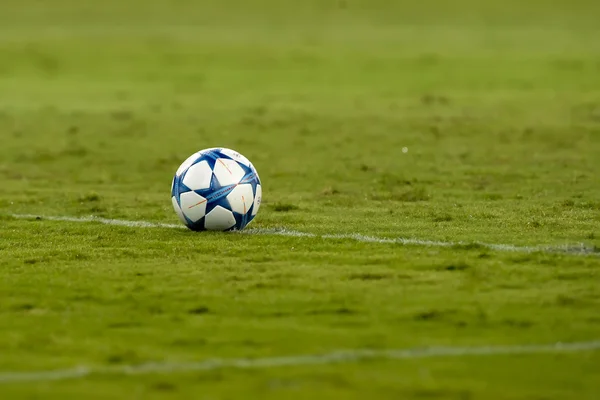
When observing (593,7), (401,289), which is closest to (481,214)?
(401,289)

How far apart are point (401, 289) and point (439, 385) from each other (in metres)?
2.69

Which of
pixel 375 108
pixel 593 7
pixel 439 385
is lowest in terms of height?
pixel 439 385

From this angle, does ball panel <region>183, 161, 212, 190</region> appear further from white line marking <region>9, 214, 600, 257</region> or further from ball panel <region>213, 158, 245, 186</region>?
white line marking <region>9, 214, 600, 257</region>

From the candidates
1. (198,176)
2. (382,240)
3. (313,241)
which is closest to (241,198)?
(198,176)

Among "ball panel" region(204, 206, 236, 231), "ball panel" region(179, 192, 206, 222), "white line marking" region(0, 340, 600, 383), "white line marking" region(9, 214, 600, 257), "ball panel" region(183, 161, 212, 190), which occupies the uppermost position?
"ball panel" region(183, 161, 212, 190)

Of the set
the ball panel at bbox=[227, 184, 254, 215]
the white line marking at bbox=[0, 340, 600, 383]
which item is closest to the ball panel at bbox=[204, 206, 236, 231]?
the ball panel at bbox=[227, 184, 254, 215]

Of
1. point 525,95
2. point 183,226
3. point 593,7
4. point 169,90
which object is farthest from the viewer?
point 593,7

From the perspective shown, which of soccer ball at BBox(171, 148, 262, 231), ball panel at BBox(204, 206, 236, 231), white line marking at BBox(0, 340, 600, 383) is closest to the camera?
white line marking at BBox(0, 340, 600, 383)

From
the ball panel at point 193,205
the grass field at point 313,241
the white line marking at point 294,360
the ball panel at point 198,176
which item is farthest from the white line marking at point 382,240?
the white line marking at point 294,360

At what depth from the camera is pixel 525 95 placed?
120 ft

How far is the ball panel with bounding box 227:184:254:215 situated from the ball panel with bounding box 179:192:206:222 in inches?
11.9

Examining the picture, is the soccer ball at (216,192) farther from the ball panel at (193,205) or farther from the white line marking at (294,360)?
the white line marking at (294,360)

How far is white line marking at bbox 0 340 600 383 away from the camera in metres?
7.76

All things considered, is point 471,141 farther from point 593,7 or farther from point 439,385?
point 593,7
